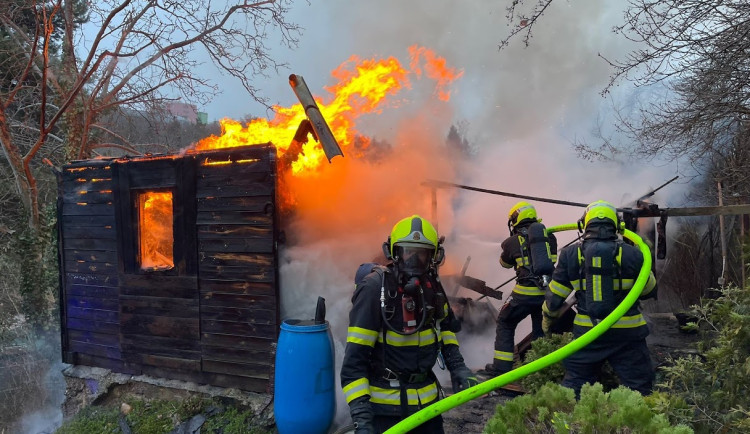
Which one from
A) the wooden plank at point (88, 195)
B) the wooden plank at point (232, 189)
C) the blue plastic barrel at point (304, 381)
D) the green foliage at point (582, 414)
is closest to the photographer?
the green foliage at point (582, 414)

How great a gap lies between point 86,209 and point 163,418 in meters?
3.39

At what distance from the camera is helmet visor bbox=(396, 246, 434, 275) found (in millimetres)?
3006

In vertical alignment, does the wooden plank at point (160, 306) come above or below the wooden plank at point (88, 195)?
below

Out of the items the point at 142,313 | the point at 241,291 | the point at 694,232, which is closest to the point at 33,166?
the point at 142,313

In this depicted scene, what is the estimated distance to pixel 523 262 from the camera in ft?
19.5

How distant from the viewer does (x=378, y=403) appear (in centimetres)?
297

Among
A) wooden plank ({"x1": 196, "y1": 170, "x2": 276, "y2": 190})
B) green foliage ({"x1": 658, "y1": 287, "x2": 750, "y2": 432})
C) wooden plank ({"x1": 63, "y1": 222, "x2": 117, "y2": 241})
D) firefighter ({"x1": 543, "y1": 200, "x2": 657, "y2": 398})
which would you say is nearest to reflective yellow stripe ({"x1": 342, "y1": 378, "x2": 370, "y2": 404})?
green foliage ({"x1": 658, "y1": 287, "x2": 750, "y2": 432})

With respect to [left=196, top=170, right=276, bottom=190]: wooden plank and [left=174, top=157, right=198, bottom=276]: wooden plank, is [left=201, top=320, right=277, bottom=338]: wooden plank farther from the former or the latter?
[left=196, top=170, right=276, bottom=190]: wooden plank

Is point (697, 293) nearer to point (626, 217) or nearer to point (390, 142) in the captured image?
point (626, 217)

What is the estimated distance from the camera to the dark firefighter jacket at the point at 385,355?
2.90 metres

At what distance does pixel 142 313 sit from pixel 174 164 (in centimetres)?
221

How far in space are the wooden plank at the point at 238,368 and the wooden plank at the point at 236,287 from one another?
927 millimetres

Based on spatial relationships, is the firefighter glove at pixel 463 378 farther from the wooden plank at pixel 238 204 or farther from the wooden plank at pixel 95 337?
the wooden plank at pixel 95 337

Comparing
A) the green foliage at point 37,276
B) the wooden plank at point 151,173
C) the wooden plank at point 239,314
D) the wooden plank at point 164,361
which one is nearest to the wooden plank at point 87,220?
the wooden plank at point 151,173
